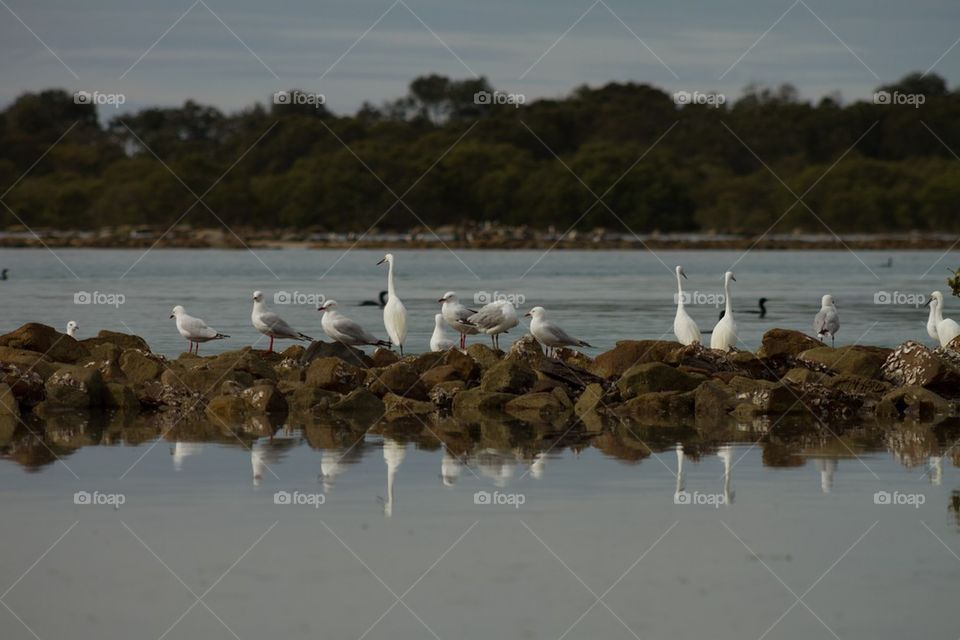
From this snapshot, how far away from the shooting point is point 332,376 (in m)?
18.5

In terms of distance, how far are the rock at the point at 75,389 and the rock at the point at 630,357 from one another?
580cm

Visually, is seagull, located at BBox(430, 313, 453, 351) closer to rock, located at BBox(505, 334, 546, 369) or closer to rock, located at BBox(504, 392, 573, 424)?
rock, located at BBox(505, 334, 546, 369)

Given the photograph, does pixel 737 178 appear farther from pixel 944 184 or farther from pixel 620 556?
pixel 620 556

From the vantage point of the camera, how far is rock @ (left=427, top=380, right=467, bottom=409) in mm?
18219

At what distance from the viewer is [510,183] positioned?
11794 centimetres

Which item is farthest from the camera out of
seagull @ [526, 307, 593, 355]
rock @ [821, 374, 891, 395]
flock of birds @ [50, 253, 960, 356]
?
flock of birds @ [50, 253, 960, 356]

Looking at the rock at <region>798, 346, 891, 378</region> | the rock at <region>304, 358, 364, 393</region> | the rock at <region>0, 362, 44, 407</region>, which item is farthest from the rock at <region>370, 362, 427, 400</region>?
the rock at <region>798, 346, 891, 378</region>

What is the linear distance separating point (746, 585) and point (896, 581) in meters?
0.90

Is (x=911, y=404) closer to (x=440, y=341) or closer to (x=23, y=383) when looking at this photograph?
(x=440, y=341)

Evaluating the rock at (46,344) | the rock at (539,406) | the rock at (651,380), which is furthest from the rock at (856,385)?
the rock at (46,344)

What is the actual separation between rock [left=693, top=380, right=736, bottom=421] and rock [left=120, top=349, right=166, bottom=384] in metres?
6.22

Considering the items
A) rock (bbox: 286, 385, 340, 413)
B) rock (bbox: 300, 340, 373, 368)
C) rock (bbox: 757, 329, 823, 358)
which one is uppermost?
rock (bbox: 757, 329, 823, 358)

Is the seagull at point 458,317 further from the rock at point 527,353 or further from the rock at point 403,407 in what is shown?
the rock at point 403,407

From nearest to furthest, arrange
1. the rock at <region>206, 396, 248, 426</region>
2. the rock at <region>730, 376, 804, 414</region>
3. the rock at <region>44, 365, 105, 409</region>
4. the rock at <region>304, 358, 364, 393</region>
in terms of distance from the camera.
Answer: the rock at <region>206, 396, 248, 426</region>
the rock at <region>730, 376, 804, 414</region>
the rock at <region>44, 365, 105, 409</region>
the rock at <region>304, 358, 364, 393</region>
